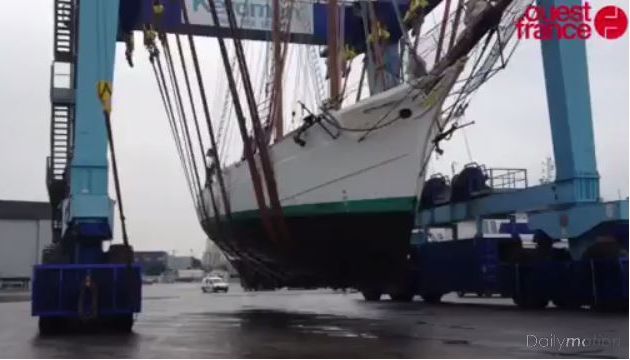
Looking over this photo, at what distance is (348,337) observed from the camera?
11.5 metres

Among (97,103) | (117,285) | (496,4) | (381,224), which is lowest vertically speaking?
(117,285)

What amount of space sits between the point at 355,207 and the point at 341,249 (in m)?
0.88

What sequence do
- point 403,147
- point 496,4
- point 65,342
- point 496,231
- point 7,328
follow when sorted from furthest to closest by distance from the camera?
point 496,231 < point 7,328 < point 403,147 < point 496,4 < point 65,342

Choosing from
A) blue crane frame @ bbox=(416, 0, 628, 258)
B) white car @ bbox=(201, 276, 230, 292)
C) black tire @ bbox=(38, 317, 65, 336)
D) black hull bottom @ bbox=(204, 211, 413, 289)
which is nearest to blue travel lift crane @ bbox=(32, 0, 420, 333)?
black tire @ bbox=(38, 317, 65, 336)

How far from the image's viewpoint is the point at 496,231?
2703cm

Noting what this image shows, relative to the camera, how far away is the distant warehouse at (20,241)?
197 ft

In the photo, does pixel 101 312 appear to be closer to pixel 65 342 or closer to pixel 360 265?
pixel 65 342

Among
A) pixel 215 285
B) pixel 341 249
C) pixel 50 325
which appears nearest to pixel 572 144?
pixel 341 249

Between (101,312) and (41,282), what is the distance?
3.73 ft

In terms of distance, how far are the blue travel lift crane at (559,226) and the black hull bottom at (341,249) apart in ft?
17.8

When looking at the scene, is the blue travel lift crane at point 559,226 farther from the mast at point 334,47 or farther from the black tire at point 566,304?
the mast at point 334,47

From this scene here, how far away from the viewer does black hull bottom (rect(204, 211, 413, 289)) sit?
1369cm

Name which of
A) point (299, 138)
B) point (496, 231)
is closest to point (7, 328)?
point (299, 138)

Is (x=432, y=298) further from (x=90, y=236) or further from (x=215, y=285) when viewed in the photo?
(x=215, y=285)
